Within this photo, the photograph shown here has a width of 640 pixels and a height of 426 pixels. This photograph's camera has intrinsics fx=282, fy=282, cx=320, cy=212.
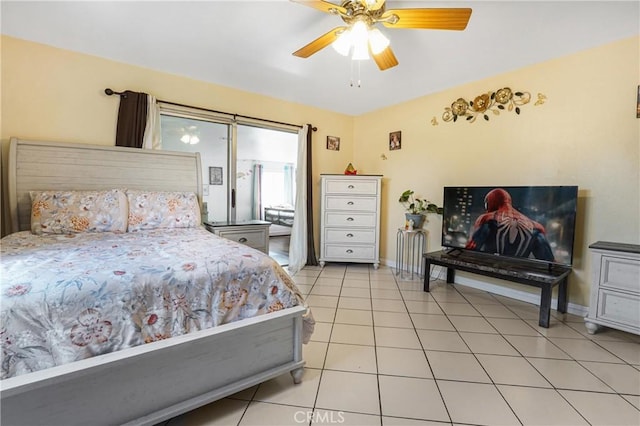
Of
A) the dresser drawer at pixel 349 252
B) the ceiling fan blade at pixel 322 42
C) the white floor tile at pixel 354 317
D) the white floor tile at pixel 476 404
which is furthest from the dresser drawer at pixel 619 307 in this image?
the ceiling fan blade at pixel 322 42

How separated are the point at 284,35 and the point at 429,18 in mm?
1181

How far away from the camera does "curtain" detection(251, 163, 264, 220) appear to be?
18.5 feet

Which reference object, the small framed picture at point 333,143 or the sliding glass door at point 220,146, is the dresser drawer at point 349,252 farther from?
the small framed picture at point 333,143

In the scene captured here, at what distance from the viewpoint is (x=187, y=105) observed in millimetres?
3207

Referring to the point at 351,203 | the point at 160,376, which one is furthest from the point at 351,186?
the point at 160,376

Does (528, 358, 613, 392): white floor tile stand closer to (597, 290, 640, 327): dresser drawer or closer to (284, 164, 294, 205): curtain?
(597, 290, 640, 327): dresser drawer

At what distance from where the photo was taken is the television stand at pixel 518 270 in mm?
2338

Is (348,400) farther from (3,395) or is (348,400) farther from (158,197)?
(158,197)

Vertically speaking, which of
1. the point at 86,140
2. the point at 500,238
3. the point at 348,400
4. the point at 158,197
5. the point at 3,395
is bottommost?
the point at 348,400

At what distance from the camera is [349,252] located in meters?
4.11

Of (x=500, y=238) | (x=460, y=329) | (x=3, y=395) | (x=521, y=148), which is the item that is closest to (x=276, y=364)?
(x=3, y=395)

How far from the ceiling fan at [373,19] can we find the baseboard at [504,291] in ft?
8.64

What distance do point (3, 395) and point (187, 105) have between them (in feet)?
9.76

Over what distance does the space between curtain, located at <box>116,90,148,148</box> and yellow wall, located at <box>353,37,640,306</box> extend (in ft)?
10.9
